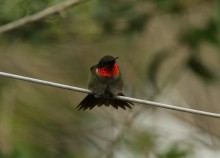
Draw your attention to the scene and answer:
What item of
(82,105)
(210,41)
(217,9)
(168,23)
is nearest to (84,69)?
(168,23)

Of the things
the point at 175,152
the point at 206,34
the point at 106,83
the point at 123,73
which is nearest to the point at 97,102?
the point at 106,83

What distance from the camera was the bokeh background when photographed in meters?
8.99

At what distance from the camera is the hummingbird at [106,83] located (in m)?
5.89

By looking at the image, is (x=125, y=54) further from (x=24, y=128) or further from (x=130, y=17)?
(x=24, y=128)

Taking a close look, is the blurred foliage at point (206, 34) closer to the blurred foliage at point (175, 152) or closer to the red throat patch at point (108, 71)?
the blurred foliage at point (175, 152)

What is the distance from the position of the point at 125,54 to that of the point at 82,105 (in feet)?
13.7

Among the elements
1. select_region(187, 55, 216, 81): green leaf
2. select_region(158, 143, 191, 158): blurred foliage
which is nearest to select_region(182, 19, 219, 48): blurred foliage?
select_region(187, 55, 216, 81): green leaf

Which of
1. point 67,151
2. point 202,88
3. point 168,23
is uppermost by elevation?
point 168,23

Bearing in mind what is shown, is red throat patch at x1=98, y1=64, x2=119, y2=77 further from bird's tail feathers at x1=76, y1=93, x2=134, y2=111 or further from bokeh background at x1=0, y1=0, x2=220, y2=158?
bokeh background at x1=0, y1=0, x2=220, y2=158

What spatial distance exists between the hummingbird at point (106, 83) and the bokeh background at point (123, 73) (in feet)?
8.08

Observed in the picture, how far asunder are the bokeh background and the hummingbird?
246 centimetres

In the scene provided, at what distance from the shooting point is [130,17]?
9.83 meters

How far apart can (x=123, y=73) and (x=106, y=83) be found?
3.75 meters

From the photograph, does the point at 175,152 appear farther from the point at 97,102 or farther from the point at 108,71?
the point at 108,71
